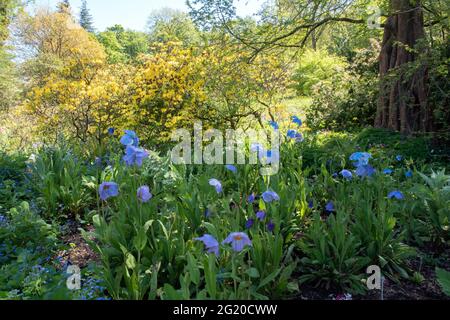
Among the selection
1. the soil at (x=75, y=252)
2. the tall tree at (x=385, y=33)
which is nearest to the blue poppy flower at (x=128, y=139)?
the soil at (x=75, y=252)

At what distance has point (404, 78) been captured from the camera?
Result: 6109 millimetres

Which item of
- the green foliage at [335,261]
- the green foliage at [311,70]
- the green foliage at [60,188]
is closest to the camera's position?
the green foliage at [335,261]

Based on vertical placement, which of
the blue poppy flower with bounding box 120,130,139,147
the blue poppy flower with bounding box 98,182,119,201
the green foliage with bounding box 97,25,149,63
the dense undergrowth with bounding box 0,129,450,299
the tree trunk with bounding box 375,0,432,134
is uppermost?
the green foliage with bounding box 97,25,149,63

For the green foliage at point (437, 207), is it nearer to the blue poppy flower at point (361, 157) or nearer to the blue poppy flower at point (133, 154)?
the blue poppy flower at point (361, 157)

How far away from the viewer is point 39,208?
3.40 m

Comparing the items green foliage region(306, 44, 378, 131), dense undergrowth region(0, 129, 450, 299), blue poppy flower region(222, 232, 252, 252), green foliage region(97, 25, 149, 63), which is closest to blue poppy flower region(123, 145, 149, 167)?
dense undergrowth region(0, 129, 450, 299)

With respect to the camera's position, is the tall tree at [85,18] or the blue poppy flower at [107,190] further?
the tall tree at [85,18]

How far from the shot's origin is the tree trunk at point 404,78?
19.5 feet

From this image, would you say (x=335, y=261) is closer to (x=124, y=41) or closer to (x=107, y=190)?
(x=107, y=190)

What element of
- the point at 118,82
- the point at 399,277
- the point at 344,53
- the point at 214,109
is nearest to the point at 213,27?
the point at 214,109

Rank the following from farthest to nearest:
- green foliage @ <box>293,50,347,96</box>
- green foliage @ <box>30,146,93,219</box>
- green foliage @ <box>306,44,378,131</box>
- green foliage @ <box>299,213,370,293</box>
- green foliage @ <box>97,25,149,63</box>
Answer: green foliage @ <box>97,25,149,63</box>, green foliage @ <box>293,50,347,96</box>, green foliage @ <box>306,44,378,131</box>, green foliage @ <box>30,146,93,219</box>, green foliage @ <box>299,213,370,293</box>

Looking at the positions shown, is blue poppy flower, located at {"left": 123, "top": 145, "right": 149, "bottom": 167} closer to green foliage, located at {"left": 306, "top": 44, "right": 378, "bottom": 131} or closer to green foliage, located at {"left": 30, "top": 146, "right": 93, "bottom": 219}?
green foliage, located at {"left": 30, "top": 146, "right": 93, "bottom": 219}

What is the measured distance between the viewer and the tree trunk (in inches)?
234

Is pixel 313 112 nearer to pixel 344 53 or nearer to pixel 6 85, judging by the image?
pixel 344 53
